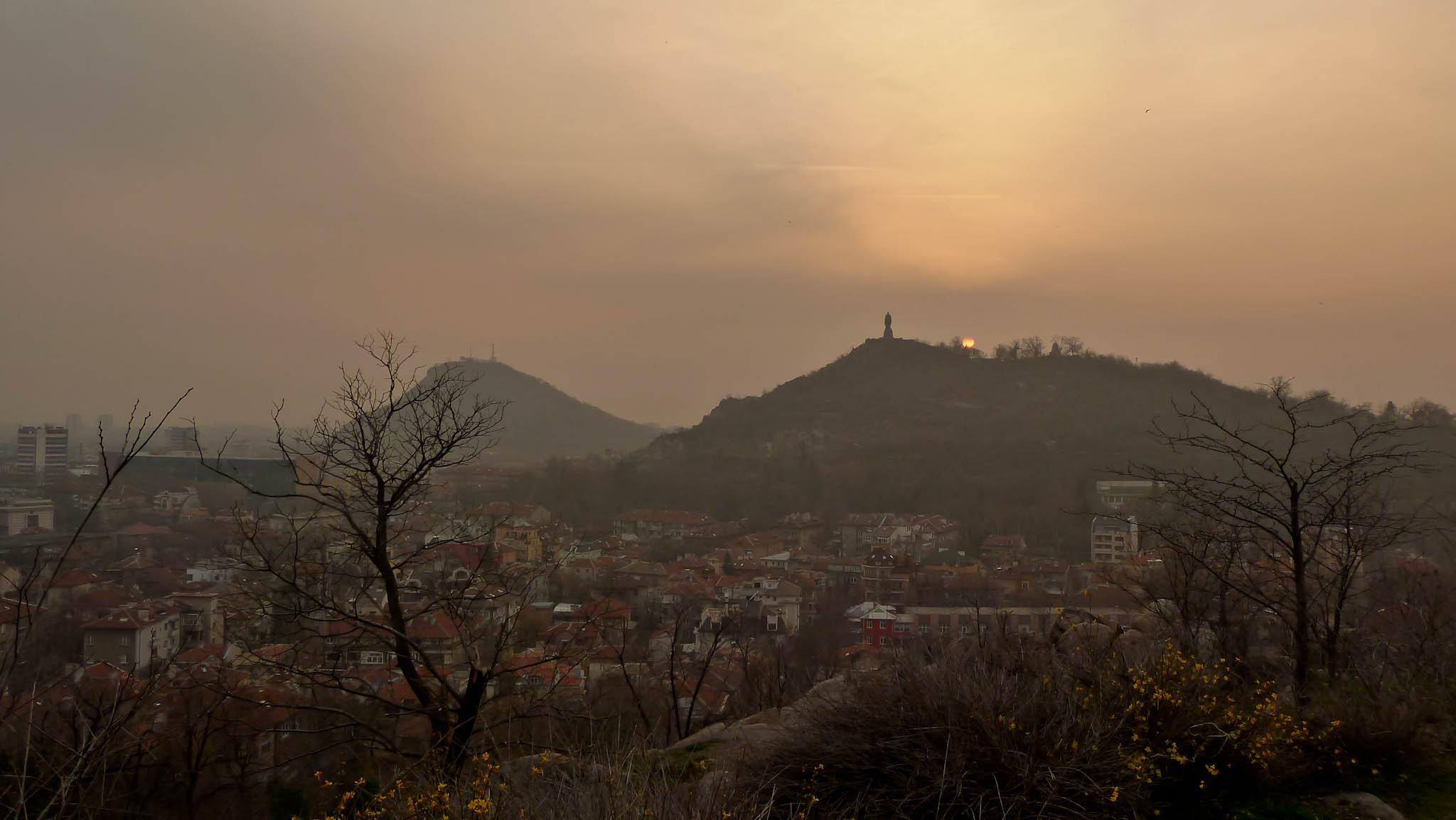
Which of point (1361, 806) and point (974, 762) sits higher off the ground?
point (974, 762)

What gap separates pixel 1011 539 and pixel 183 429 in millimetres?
30138

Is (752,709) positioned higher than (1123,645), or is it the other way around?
(1123,645)

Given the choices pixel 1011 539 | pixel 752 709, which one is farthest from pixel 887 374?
pixel 752 709

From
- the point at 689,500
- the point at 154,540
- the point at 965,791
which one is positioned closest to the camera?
the point at 965,791

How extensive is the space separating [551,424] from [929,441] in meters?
35.3

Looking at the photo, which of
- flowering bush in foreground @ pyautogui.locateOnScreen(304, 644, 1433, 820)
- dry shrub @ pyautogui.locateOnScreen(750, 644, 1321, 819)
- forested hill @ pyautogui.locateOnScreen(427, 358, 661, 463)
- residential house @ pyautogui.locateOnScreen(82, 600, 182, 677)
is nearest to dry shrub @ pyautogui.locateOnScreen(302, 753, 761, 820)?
flowering bush in foreground @ pyautogui.locateOnScreen(304, 644, 1433, 820)

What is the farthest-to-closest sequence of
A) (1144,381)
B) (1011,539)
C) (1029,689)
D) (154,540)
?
(1144,381) < (1011,539) < (154,540) < (1029,689)

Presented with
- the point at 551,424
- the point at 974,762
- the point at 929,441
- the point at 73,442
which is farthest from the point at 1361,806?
the point at 551,424

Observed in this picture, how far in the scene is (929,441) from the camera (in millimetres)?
53500

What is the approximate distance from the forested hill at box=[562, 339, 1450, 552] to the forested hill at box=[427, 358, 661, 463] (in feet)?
33.2

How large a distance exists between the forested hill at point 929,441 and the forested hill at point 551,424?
1013cm

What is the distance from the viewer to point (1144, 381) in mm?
60875

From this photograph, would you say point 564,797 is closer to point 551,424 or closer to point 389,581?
point 389,581

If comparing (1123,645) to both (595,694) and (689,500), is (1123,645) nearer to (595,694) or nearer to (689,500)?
(595,694)
